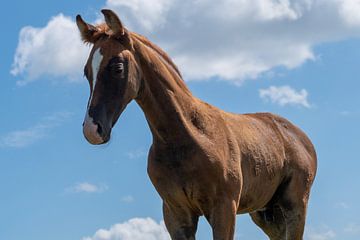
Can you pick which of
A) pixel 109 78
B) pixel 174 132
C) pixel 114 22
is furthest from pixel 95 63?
pixel 174 132

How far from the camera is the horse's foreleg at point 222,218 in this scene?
8242 mm

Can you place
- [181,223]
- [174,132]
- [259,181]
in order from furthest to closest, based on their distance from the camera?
[259,181] → [181,223] → [174,132]

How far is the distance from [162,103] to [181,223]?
1369mm

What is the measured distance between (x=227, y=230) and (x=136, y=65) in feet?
6.51

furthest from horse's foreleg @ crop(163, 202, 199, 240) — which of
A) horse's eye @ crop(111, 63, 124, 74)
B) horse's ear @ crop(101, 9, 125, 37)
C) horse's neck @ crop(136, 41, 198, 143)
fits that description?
horse's ear @ crop(101, 9, 125, 37)

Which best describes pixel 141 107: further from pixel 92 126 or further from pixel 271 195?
pixel 271 195

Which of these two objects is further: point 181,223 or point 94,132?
point 181,223

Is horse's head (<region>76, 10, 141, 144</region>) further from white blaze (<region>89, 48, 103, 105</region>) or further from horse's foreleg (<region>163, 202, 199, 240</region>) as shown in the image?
horse's foreleg (<region>163, 202, 199, 240</region>)

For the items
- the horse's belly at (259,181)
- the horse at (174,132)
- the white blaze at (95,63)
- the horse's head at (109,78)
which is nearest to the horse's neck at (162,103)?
the horse at (174,132)

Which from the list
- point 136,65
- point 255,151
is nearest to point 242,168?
point 255,151

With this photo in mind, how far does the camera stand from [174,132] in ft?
27.4

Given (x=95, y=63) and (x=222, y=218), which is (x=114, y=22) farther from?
(x=222, y=218)

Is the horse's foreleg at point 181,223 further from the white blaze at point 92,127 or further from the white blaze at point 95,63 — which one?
the white blaze at point 95,63

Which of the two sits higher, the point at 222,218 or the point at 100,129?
the point at 100,129
